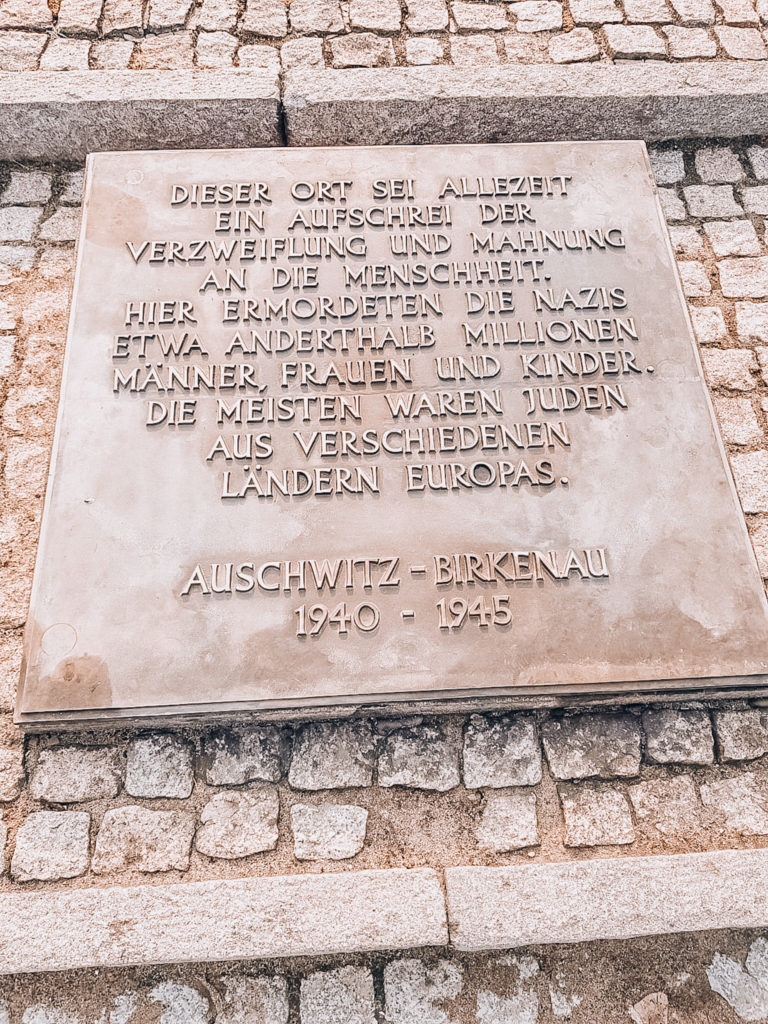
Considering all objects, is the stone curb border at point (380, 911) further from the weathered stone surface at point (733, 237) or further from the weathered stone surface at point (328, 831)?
the weathered stone surface at point (733, 237)

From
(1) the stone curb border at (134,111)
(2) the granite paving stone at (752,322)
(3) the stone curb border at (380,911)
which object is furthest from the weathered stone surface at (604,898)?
(1) the stone curb border at (134,111)

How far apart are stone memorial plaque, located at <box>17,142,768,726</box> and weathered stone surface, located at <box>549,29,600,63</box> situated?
0.89 metres

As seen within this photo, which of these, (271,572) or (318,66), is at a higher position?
(318,66)

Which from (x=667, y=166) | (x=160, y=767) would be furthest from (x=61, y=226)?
(x=667, y=166)

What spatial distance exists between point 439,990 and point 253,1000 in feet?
1.98

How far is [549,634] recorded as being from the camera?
240cm

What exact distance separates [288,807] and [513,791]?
806 mm

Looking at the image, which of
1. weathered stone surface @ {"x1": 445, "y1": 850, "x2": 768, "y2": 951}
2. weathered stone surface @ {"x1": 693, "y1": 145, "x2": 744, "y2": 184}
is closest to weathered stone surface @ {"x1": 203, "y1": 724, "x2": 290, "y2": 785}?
weathered stone surface @ {"x1": 445, "y1": 850, "x2": 768, "y2": 951}

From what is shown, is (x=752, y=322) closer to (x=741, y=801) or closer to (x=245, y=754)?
(x=741, y=801)

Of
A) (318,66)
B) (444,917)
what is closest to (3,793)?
(444,917)

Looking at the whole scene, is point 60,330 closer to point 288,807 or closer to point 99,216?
point 99,216

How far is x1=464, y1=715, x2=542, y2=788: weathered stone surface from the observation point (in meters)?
2.45

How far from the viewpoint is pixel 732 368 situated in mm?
3215

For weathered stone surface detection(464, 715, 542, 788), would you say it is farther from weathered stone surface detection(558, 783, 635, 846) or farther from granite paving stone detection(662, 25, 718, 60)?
A: granite paving stone detection(662, 25, 718, 60)
